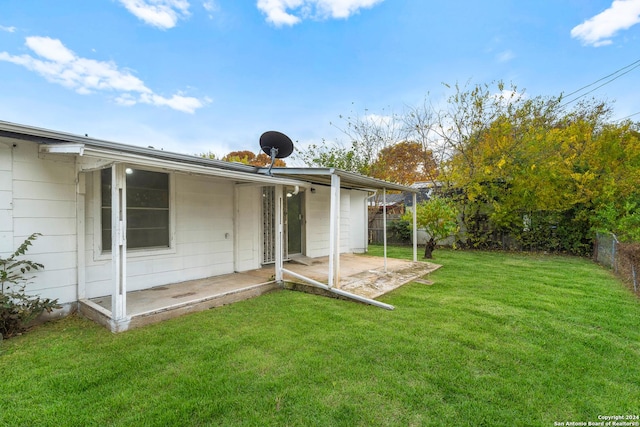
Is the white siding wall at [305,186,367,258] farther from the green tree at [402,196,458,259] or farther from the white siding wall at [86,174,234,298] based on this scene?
the white siding wall at [86,174,234,298]

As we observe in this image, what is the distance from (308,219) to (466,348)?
5611 mm

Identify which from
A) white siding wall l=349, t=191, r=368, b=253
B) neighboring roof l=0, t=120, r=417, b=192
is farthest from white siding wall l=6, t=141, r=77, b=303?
white siding wall l=349, t=191, r=368, b=253

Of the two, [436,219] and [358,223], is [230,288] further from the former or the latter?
[358,223]

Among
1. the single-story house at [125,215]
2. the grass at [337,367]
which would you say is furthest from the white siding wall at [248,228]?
the grass at [337,367]

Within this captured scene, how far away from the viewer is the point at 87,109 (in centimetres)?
1078

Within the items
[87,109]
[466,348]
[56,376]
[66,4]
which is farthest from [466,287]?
[87,109]

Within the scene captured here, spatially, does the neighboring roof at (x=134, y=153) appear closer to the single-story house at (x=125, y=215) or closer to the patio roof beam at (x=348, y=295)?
the single-story house at (x=125, y=215)

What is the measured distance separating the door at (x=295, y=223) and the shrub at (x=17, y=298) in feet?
15.9

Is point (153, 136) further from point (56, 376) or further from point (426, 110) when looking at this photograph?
point (56, 376)

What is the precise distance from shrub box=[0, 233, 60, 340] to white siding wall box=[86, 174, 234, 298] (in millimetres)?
634

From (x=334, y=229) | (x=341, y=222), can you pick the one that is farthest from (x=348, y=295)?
(x=341, y=222)

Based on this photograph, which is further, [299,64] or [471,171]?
[299,64]

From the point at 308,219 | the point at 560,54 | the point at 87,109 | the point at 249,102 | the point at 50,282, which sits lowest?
the point at 50,282

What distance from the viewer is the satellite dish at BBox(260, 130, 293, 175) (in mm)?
5938
